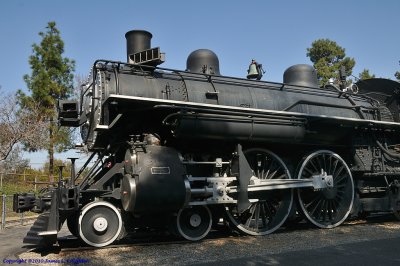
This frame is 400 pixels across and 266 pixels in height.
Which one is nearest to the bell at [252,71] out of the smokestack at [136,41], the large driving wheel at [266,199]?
the large driving wheel at [266,199]

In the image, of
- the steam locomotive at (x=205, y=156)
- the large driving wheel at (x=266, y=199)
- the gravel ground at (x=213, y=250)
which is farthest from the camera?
the large driving wheel at (x=266, y=199)

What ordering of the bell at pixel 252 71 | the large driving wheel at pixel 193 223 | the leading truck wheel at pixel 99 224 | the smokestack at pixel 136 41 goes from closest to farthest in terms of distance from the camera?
the leading truck wheel at pixel 99 224
the large driving wheel at pixel 193 223
the smokestack at pixel 136 41
the bell at pixel 252 71

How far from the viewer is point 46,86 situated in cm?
2155

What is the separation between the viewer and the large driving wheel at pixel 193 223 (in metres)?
6.97

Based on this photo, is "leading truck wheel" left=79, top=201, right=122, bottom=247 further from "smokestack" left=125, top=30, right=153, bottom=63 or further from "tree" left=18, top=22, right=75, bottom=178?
"tree" left=18, top=22, right=75, bottom=178

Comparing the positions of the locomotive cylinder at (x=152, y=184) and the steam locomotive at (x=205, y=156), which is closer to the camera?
the locomotive cylinder at (x=152, y=184)

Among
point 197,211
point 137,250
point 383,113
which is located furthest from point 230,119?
point 383,113

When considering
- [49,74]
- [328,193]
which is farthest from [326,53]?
[328,193]

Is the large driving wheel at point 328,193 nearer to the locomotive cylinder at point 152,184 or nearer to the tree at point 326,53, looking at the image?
the locomotive cylinder at point 152,184

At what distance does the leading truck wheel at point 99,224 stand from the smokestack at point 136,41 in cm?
321

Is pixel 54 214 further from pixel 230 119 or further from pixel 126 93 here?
pixel 230 119

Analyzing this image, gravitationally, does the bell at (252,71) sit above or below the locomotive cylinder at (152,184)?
above

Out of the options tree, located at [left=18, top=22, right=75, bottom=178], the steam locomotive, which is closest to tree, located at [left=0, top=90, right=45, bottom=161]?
tree, located at [left=18, top=22, right=75, bottom=178]

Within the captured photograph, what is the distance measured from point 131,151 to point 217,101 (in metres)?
2.12
